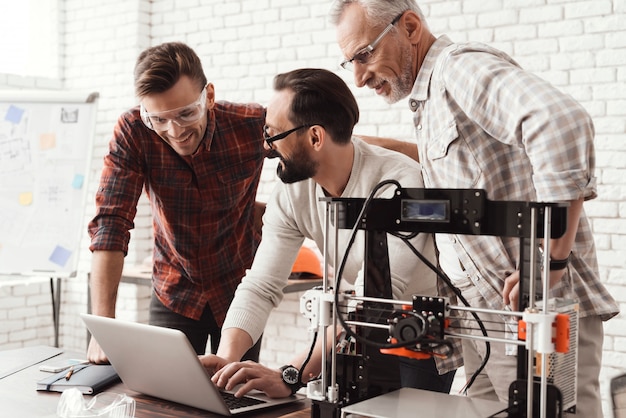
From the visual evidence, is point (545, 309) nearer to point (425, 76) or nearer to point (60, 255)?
point (425, 76)

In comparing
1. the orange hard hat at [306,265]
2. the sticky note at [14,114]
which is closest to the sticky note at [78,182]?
the sticky note at [14,114]

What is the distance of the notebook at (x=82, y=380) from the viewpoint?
1.75 metres

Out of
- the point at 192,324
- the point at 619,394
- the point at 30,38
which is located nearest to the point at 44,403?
the point at 192,324

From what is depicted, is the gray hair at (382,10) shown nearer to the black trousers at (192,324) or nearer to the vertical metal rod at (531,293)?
the vertical metal rod at (531,293)

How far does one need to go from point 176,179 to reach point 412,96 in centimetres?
109

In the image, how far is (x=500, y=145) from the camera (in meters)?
1.51

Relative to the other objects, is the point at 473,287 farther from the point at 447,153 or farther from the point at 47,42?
the point at 47,42

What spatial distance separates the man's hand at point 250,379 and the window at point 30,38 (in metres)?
3.71

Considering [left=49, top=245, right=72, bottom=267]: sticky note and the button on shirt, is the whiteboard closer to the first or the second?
[left=49, top=245, right=72, bottom=267]: sticky note

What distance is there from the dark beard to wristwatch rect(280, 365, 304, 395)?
1.62 ft

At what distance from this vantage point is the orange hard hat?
385cm

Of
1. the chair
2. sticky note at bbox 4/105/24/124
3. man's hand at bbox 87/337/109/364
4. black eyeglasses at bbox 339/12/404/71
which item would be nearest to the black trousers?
man's hand at bbox 87/337/109/364

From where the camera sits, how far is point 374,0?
1676 millimetres

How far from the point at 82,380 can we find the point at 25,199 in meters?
2.55
